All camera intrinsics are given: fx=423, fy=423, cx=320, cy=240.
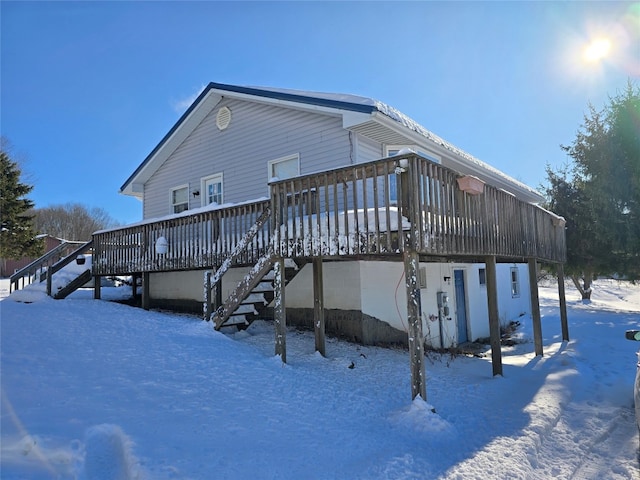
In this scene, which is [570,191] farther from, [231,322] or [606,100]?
[231,322]

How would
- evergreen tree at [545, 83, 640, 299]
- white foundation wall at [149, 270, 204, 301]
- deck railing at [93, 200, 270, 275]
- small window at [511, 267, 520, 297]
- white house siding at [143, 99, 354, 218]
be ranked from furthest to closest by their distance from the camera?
evergreen tree at [545, 83, 640, 299]
small window at [511, 267, 520, 297]
white foundation wall at [149, 270, 204, 301]
white house siding at [143, 99, 354, 218]
deck railing at [93, 200, 270, 275]

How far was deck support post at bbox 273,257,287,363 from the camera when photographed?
6.89 metres

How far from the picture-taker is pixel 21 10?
28.5 feet

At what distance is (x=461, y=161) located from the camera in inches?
467

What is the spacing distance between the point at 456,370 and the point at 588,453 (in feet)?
10.9

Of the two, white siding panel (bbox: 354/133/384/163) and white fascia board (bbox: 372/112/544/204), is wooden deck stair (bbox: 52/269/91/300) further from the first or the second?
white fascia board (bbox: 372/112/544/204)

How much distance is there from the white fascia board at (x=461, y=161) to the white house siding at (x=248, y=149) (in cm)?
112

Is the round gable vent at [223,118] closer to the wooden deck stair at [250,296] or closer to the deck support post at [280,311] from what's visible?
the wooden deck stair at [250,296]

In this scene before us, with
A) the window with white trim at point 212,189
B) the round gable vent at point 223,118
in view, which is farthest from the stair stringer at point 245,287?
the round gable vent at point 223,118

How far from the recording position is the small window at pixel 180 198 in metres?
14.0

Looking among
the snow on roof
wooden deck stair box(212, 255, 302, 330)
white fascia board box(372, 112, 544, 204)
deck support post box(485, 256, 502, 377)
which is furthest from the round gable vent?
deck support post box(485, 256, 502, 377)

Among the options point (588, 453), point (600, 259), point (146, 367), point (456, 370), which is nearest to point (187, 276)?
point (146, 367)

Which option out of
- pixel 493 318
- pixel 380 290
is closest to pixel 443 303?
pixel 380 290

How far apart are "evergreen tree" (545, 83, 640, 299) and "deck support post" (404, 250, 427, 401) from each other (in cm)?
1620
